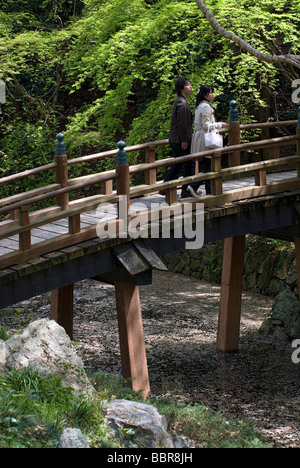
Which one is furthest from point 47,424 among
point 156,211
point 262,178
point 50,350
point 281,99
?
point 281,99

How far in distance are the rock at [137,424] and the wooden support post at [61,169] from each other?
329 centimetres

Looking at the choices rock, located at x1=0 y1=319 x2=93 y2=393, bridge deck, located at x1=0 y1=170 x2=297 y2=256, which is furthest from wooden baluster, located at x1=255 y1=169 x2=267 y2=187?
rock, located at x1=0 y1=319 x2=93 y2=393

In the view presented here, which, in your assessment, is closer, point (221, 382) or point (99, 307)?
point (221, 382)

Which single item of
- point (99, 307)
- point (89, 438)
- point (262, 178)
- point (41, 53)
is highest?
point (41, 53)

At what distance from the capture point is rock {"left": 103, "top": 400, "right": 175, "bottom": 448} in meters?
6.87

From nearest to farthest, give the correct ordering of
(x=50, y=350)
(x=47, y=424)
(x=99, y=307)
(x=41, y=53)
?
(x=47, y=424)
(x=50, y=350)
(x=99, y=307)
(x=41, y=53)

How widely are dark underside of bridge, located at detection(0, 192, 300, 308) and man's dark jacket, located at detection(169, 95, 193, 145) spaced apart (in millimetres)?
1160

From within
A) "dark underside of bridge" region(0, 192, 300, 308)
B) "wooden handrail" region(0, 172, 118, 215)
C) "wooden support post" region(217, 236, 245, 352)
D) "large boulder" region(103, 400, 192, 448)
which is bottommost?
"wooden support post" region(217, 236, 245, 352)

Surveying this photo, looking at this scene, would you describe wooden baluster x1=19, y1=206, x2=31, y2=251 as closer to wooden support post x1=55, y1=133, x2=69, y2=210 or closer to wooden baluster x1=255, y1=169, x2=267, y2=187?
wooden support post x1=55, y1=133, x2=69, y2=210

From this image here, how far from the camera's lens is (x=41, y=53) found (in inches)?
738

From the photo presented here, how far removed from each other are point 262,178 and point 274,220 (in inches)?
28.6

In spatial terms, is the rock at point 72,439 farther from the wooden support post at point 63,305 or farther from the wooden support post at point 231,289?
the wooden support post at point 231,289

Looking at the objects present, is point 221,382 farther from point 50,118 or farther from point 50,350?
point 50,118

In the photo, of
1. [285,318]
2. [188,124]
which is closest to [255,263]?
[285,318]
